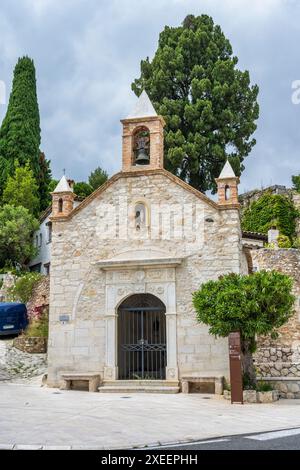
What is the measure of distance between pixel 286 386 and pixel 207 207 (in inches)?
226

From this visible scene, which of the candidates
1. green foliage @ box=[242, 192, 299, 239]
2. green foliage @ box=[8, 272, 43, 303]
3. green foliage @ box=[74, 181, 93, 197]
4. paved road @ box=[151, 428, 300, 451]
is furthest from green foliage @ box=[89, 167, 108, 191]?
paved road @ box=[151, 428, 300, 451]

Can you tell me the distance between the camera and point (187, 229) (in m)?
16.8

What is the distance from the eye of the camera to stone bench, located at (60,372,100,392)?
631 inches

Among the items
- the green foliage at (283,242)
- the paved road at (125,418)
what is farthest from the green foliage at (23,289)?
the green foliage at (283,242)

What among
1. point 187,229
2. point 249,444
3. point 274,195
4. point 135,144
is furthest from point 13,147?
point 249,444

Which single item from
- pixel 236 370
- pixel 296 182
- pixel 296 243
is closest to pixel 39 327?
pixel 236 370

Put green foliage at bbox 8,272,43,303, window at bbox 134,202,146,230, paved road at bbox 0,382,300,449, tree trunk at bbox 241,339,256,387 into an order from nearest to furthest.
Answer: paved road at bbox 0,382,300,449, tree trunk at bbox 241,339,256,387, window at bbox 134,202,146,230, green foliage at bbox 8,272,43,303

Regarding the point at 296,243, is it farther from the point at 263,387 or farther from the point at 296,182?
the point at 263,387

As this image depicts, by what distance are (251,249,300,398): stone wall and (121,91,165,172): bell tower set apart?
7.10 m

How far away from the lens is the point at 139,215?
17453 millimetres

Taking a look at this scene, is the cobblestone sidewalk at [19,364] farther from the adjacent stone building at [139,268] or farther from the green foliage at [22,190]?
the green foliage at [22,190]

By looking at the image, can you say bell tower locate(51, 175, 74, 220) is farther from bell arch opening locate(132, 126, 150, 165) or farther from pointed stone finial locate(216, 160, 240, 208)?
pointed stone finial locate(216, 160, 240, 208)

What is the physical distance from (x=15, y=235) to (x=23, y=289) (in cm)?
662

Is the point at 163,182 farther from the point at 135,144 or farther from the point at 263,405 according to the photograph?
the point at 263,405
